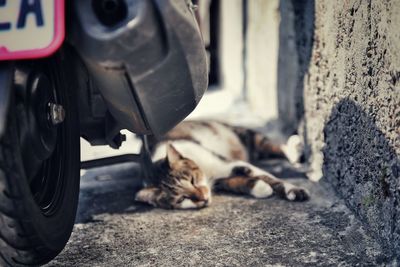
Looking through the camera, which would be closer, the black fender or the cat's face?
the black fender

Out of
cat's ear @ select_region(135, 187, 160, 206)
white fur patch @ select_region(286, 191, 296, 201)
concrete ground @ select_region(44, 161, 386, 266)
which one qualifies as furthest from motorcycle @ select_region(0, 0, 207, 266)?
white fur patch @ select_region(286, 191, 296, 201)

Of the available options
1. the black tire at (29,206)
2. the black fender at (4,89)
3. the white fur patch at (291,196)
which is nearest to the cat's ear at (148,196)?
the white fur patch at (291,196)

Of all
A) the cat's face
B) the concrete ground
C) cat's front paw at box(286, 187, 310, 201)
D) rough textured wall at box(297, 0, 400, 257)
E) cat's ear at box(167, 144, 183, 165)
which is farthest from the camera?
cat's ear at box(167, 144, 183, 165)

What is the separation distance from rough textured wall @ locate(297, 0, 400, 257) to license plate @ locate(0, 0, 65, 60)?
1.34m

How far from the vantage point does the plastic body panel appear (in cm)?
177

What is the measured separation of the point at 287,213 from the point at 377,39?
3.63ft

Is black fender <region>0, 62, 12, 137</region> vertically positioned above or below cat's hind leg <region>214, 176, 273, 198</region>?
above

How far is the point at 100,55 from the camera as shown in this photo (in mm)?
1801

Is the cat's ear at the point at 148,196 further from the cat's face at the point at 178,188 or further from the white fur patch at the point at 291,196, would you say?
the white fur patch at the point at 291,196

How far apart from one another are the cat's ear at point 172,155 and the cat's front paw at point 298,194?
3.07 feet

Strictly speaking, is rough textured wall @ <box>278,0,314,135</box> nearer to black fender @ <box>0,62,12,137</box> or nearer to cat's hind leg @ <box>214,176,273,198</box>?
cat's hind leg @ <box>214,176,273,198</box>

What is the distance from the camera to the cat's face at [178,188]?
10.7ft

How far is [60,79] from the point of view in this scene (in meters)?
2.28

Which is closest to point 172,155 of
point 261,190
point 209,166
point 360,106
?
point 209,166
